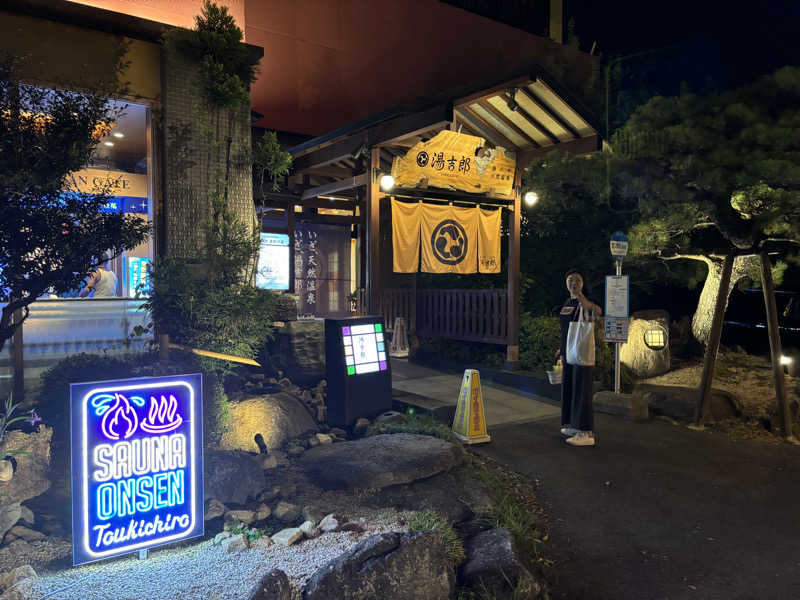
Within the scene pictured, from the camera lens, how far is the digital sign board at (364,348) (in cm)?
696

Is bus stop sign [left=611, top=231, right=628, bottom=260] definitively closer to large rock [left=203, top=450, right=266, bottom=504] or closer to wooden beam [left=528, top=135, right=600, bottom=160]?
wooden beam [left=528, top=135, right=600, bottom=160]

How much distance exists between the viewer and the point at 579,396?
23.2 ft

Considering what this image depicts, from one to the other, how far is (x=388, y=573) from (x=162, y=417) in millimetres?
1831

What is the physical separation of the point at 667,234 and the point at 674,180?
1.35 meters

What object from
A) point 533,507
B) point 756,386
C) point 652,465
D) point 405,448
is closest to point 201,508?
point 405,448

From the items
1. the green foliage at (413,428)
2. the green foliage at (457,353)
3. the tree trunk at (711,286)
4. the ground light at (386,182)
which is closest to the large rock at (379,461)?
the green foliage at (413,428)

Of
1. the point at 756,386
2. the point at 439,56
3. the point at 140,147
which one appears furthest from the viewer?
the point at 439,56

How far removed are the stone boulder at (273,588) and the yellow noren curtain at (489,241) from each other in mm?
9498

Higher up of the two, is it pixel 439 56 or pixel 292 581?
pixel 439 56

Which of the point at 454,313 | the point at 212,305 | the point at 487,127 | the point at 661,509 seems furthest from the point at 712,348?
the point at 212,305

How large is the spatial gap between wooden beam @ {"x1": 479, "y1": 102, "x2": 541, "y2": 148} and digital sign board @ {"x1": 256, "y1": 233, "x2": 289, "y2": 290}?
19.4 feet

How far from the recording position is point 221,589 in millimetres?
3350

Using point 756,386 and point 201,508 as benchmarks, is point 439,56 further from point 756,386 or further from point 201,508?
point 201,508

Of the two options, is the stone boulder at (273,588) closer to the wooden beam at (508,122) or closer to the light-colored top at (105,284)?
the light-colored top at (105,284)
